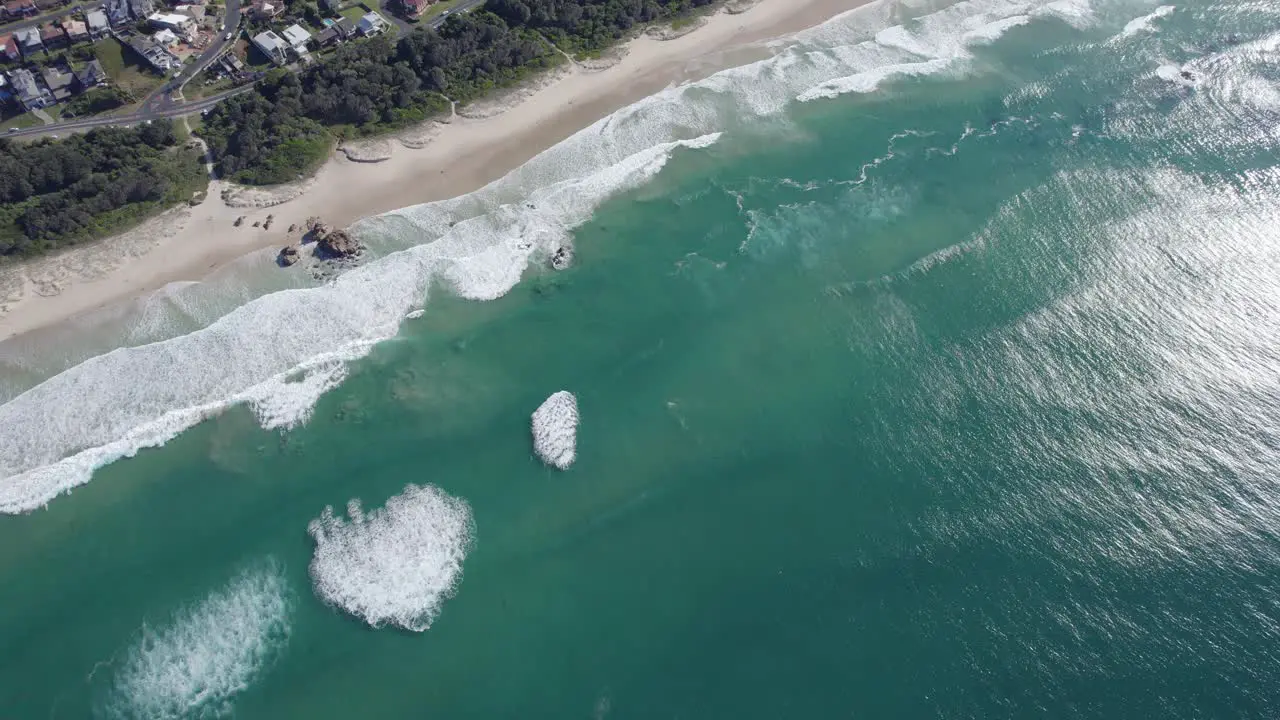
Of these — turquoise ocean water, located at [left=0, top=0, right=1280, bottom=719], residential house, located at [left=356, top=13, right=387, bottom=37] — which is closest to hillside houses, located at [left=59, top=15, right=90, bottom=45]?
residential house, located at [left=356, top=13, right=387, bottom=37]

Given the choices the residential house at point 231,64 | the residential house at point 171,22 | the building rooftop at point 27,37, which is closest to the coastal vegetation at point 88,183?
the residential house at point 231,64

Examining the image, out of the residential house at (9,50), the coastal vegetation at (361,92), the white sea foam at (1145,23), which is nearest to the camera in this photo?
the coastal vegetation at (361,92)

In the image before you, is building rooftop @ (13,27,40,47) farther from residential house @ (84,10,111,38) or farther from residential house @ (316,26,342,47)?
residential house @ (316,26,342,47)

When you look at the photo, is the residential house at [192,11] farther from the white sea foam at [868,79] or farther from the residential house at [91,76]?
the white sea foam at [868,79]

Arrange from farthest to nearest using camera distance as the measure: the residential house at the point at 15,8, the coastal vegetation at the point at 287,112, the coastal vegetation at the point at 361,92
Result: the residential house at the point at 15,8 < the coastal vegetation at the point at 361,92 < the coastal vegetation at the point at 287,112

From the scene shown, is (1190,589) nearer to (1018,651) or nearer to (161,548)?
(1018,651)

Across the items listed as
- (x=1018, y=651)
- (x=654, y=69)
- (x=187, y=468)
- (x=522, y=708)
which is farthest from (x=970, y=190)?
(x=187, y=468)

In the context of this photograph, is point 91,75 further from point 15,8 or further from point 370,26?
point 370,26
